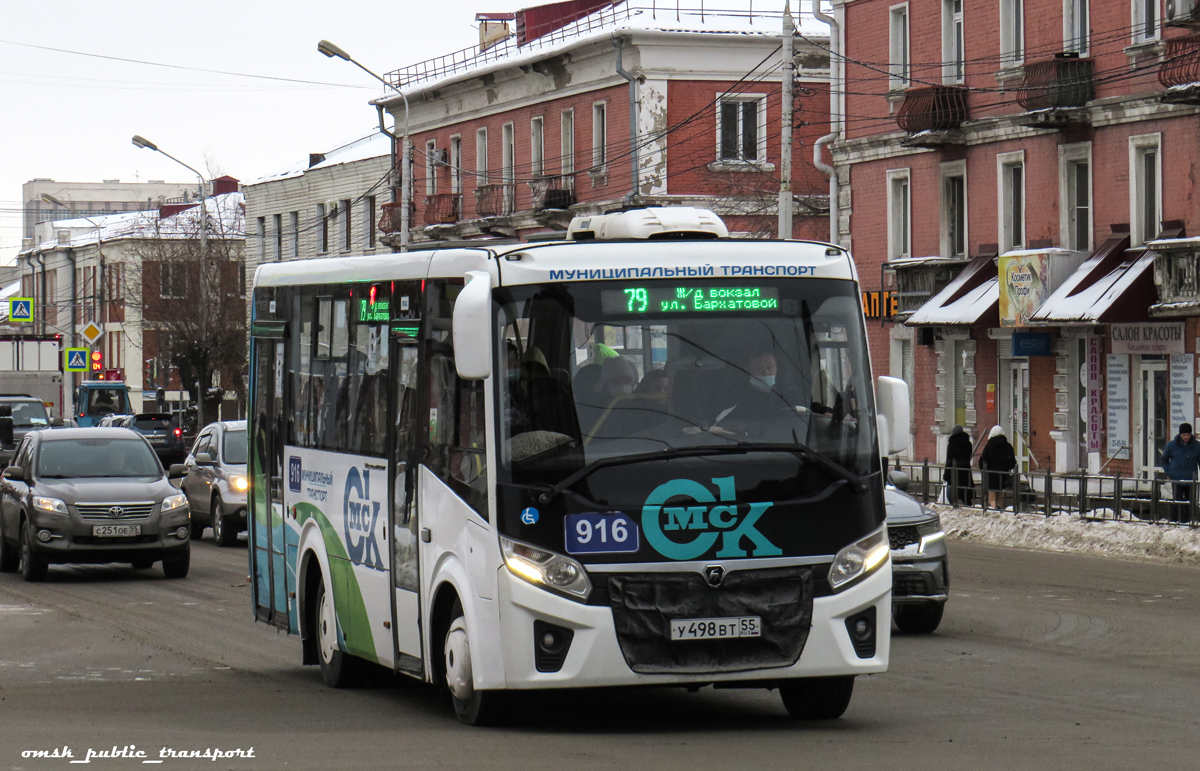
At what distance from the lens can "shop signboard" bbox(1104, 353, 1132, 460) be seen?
1331 inches

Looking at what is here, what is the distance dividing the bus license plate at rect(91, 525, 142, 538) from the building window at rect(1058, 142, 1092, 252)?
19963mm

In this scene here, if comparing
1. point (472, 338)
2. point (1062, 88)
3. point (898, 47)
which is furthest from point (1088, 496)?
point (472, 338)

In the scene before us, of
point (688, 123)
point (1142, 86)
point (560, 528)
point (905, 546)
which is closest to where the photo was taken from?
point (560, 528)

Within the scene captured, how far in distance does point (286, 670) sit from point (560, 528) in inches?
189

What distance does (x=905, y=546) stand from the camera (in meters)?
15.4

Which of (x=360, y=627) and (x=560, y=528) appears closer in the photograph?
(x=560, y=528)

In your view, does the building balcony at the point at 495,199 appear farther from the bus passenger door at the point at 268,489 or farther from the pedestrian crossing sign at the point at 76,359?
the bus passenger door at the point at 268,489

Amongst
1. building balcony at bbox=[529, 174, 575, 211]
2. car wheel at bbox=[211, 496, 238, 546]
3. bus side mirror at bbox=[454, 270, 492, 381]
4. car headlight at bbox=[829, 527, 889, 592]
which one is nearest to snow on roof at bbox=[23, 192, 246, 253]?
building balcony at bbox=[529, 174, 575, 211]

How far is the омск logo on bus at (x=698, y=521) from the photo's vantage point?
946cm

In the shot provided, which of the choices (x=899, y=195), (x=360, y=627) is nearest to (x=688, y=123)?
(x=899, y=195)

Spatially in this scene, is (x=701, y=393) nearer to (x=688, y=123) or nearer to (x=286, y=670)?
(x=286, y=670)

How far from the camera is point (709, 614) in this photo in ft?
31.1

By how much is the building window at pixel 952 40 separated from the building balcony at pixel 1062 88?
3.44m

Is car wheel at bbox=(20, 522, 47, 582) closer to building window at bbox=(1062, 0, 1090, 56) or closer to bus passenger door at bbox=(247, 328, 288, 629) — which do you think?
bus passenger door at bbox=(247, 328, 288, 629)
